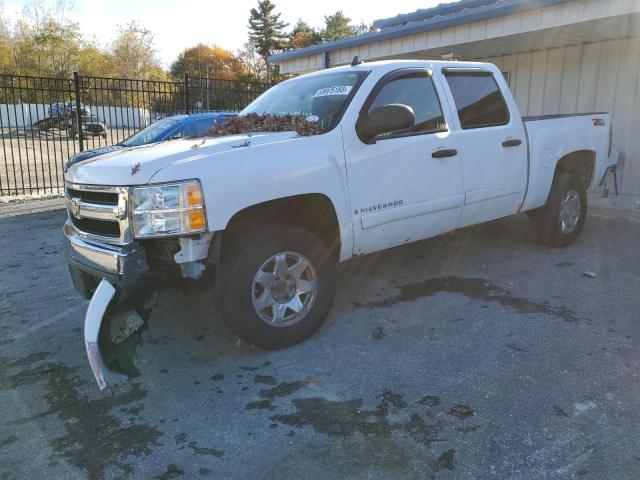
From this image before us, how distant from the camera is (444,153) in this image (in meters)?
4.46

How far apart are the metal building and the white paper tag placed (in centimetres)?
478

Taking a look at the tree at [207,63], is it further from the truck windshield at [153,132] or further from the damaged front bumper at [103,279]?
the damaged front bumper at [103,279]

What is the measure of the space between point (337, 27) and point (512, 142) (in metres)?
71.9

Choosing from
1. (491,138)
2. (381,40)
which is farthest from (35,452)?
(381,40)

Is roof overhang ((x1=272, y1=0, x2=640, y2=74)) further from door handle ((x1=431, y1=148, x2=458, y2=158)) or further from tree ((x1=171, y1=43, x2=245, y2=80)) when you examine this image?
tree ((x1=171, y1=43, x2=245, y2=80))

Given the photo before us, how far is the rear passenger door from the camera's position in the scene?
15.7ft

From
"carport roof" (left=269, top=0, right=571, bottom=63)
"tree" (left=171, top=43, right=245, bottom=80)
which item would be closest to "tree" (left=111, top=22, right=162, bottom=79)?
"tree" (left=171, top=43, right=245, bottom=80)

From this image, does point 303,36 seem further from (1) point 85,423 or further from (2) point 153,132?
(1) point 85,423

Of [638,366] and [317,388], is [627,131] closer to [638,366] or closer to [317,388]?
[638,366]

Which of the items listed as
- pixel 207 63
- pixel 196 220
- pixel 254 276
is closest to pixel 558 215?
pixel 254 276

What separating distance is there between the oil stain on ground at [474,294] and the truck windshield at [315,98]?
5.49 ft

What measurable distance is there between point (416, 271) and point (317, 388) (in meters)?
2.63

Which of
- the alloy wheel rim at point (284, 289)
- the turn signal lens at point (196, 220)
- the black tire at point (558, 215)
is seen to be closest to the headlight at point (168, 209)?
the turn signal lens at point (196, 220)

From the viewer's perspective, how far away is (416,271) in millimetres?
5539
